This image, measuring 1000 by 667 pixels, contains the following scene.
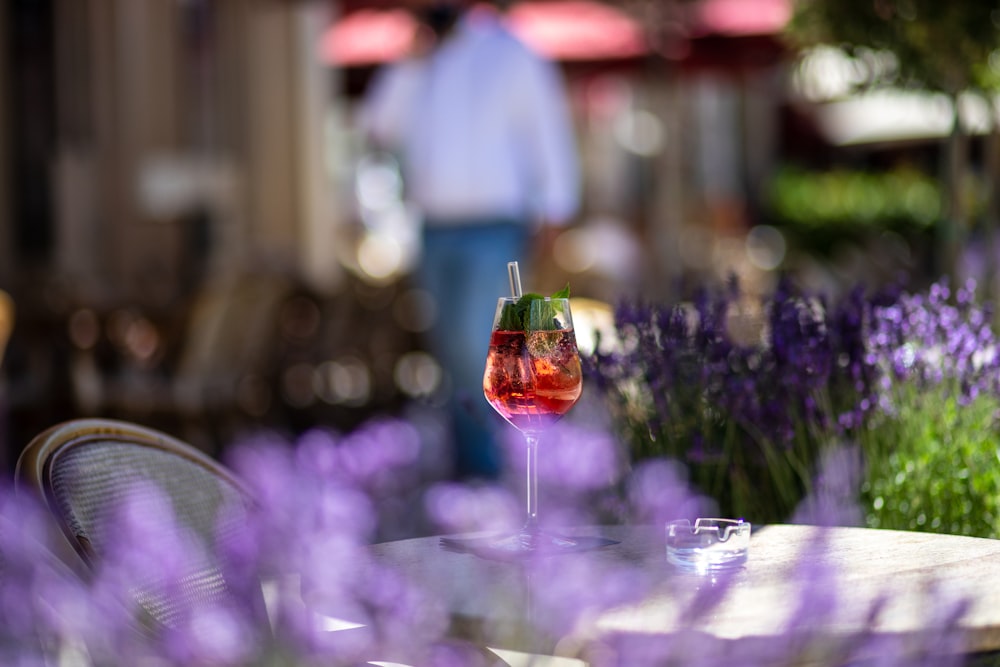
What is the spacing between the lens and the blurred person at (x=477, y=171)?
5.25m

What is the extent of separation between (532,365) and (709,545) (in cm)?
28

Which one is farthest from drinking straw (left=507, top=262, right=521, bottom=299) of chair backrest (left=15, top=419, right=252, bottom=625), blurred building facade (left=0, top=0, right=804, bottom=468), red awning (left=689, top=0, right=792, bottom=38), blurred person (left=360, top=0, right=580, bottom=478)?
red awning (left=689, top=0, right=792, bottom=38)

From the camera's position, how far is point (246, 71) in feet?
35.9

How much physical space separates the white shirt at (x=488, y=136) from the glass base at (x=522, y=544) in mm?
3542

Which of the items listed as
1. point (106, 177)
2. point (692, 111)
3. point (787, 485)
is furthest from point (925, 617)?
point (692, 111)

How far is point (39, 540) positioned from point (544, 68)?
421 centimetres

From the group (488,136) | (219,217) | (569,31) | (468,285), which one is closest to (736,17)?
(569,31)

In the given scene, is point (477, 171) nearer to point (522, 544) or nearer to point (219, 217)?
point (522, 544)

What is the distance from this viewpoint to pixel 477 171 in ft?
17.1

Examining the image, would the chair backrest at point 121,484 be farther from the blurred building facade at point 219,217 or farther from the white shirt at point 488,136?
the blurred building facade at point 219,217

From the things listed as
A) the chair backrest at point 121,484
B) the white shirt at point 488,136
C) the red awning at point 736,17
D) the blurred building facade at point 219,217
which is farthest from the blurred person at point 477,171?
the red awning at point 736,17

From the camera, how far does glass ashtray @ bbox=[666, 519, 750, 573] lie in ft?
5.18

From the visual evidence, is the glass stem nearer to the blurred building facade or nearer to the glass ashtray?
the glass ashtray

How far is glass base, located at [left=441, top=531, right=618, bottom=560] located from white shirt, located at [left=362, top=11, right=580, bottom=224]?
354 centimetres
